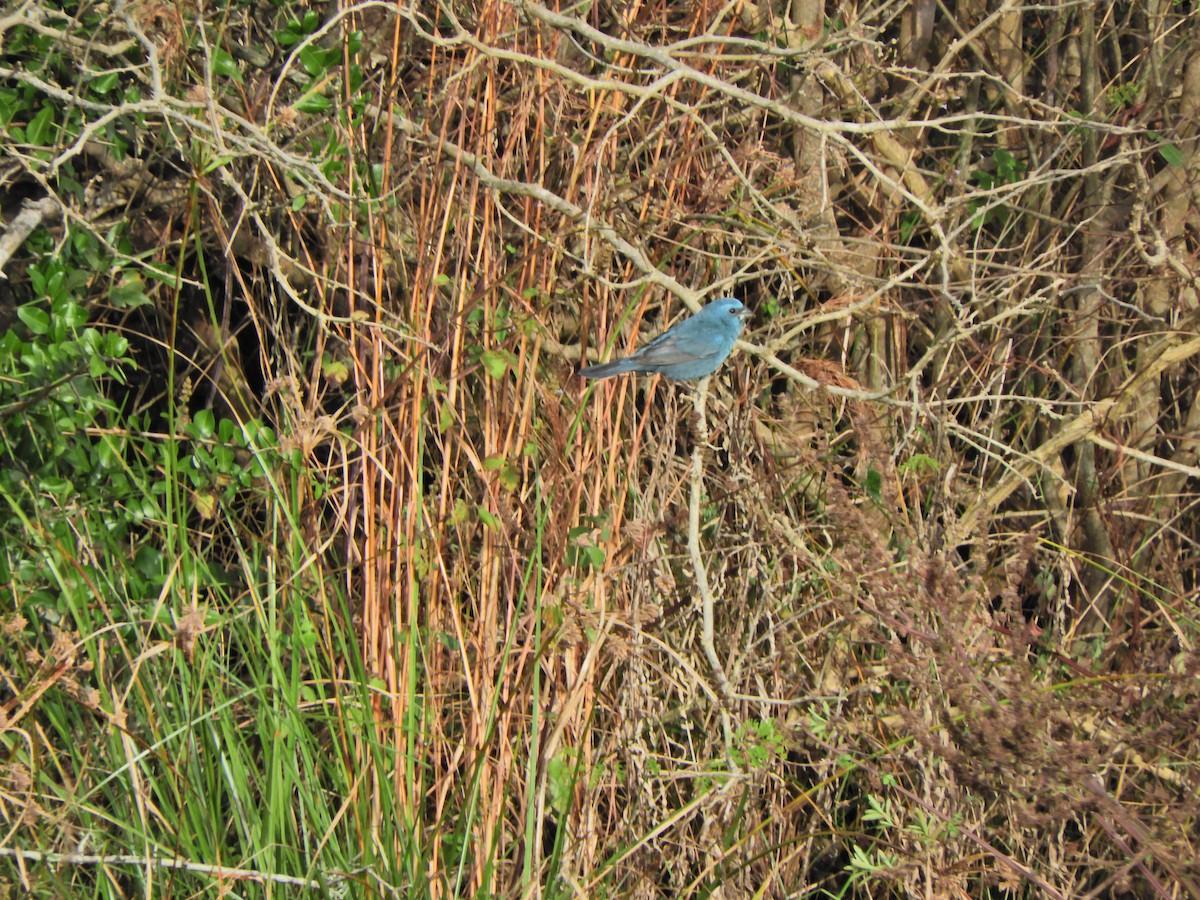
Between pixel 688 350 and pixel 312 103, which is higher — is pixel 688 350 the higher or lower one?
the lower one

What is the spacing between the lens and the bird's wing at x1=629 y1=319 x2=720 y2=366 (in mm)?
2648

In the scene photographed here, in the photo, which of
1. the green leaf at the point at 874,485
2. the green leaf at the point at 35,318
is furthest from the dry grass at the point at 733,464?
the green leaf at the point at 35,318

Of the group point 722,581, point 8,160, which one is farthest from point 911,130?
point 8,160

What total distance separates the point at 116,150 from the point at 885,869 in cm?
237

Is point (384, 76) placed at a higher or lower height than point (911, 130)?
higher

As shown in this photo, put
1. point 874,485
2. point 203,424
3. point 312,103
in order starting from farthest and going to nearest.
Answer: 1. point 874,485
2. point 203,424
3. point 312,103

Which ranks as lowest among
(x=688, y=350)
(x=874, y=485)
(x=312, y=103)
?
(x=874, y=485)

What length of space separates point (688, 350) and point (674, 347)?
6 cm

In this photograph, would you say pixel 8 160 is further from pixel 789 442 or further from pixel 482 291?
pixel 789 442

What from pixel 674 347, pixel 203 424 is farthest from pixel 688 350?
pixel 203 424

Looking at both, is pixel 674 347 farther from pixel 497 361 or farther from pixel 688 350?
pixel 497 361

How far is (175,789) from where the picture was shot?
2289mm

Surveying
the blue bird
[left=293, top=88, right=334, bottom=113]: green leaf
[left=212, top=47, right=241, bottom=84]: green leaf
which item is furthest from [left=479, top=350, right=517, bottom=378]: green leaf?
[left=212, top=47, right=241, bottom=84]: green leaf

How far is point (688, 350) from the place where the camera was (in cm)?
273
